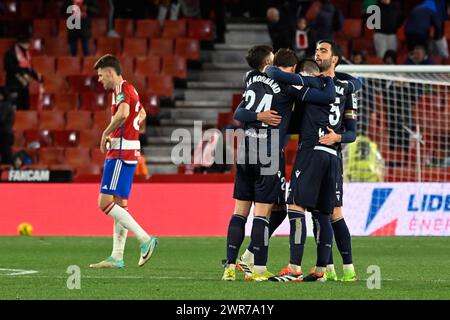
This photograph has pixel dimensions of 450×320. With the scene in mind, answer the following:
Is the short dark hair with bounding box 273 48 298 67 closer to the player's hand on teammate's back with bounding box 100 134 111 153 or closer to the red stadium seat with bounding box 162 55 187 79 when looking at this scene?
the player's hand on teammate's back with bounding box 100 134 111 153

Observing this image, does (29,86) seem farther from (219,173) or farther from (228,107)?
A: (219,173)

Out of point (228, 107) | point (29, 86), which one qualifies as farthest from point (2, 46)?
point (228, 107)

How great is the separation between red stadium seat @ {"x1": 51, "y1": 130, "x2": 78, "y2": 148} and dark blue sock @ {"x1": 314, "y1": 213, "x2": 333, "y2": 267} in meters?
12.7

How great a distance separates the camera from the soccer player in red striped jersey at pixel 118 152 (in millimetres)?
12648

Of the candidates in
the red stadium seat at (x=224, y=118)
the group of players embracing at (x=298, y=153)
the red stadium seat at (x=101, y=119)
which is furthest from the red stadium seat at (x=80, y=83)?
the group of players embracing at (x=298, y=153)

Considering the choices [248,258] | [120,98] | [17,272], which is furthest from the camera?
[120,98]

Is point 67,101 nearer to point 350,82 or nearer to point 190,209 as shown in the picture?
point 190,209

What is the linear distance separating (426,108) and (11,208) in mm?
6734

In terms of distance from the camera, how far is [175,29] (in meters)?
25.2

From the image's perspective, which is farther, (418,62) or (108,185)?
(418,62)

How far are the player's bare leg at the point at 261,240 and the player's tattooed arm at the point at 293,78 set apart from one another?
1121mm

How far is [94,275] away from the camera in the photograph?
38.2 ft

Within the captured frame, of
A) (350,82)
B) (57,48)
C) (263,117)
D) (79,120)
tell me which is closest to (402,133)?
(79,120)

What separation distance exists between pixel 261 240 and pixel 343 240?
2.40 ft
